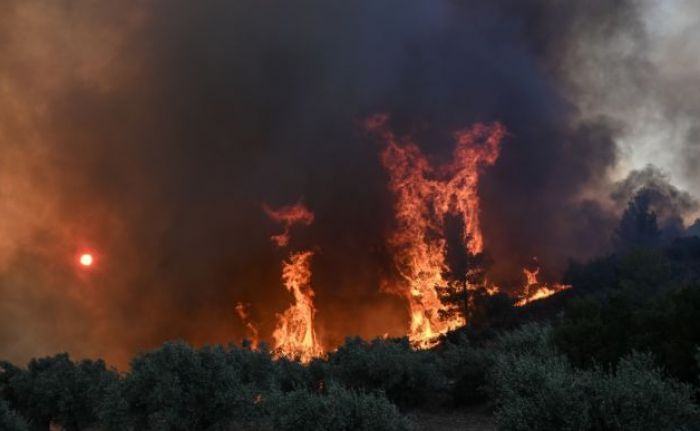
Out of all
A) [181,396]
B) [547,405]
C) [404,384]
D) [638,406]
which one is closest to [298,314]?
[404,384]

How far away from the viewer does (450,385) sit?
92.4ft

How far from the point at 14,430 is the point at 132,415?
478cm

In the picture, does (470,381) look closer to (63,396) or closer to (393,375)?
(393,375)

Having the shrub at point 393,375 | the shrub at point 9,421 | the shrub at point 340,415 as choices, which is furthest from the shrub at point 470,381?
the shrub at point 9,421

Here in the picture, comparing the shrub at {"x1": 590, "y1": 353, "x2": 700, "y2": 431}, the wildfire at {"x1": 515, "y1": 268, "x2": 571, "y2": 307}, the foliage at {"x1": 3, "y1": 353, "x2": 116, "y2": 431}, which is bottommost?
the shrub at {"x1": 590, "y1": 353, "x2": 700, "y2": 431}

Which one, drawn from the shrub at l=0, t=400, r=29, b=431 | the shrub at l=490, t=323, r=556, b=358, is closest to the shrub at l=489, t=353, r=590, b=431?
the shrub at l=490, t=323, r=556, b=358

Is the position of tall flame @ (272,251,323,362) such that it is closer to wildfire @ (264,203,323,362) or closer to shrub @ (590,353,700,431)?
wildfire @ (264,203,323,362)

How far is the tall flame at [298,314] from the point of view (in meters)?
71.9

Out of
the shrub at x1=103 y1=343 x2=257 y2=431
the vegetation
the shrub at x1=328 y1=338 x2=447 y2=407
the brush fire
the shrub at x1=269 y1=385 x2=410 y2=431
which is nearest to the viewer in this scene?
the vegetation

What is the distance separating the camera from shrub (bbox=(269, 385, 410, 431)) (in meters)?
16.1

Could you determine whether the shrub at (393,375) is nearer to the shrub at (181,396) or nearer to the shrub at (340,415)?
the shrub at (181,396)

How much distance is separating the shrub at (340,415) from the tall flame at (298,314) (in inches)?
2036

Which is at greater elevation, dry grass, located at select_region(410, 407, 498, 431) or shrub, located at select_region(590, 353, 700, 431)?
dry grass, located at select_region(410, 407, 498, 431)

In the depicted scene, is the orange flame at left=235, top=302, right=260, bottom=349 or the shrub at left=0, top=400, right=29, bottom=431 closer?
the shrub at left=0, top=400, right=29, bottom=431
